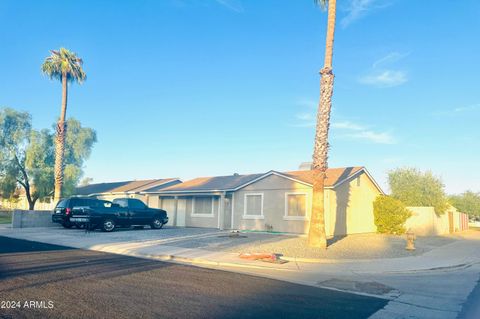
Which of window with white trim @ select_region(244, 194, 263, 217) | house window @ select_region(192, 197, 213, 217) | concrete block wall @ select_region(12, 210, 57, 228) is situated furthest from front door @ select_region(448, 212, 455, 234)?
concrete block wall @ select_region(12, 210, 57, 228)

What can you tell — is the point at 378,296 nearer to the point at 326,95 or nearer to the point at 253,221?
the point at 326,95

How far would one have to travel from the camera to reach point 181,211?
2792 centimetres

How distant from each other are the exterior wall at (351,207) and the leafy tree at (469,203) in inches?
1142

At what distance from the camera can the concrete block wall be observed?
23375mm

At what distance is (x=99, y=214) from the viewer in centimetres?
2056

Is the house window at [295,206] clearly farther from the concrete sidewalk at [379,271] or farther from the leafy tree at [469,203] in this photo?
the leafy tree at [469,203]

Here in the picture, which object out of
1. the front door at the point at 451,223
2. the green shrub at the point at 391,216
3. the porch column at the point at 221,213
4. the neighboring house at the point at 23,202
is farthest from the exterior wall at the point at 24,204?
the front door at the point at 451,223

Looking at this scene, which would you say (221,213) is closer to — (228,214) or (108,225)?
(228,214)

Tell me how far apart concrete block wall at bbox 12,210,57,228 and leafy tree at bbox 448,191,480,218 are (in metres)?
47.1

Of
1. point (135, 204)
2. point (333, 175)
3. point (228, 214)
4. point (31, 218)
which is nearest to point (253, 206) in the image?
point (228, 214)

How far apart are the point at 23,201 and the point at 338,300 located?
2040 inches

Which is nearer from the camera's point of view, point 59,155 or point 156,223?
point 156,223

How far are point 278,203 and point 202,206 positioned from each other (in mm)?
6354

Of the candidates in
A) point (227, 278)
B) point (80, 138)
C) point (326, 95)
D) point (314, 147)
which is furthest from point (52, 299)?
point (80, 138)
